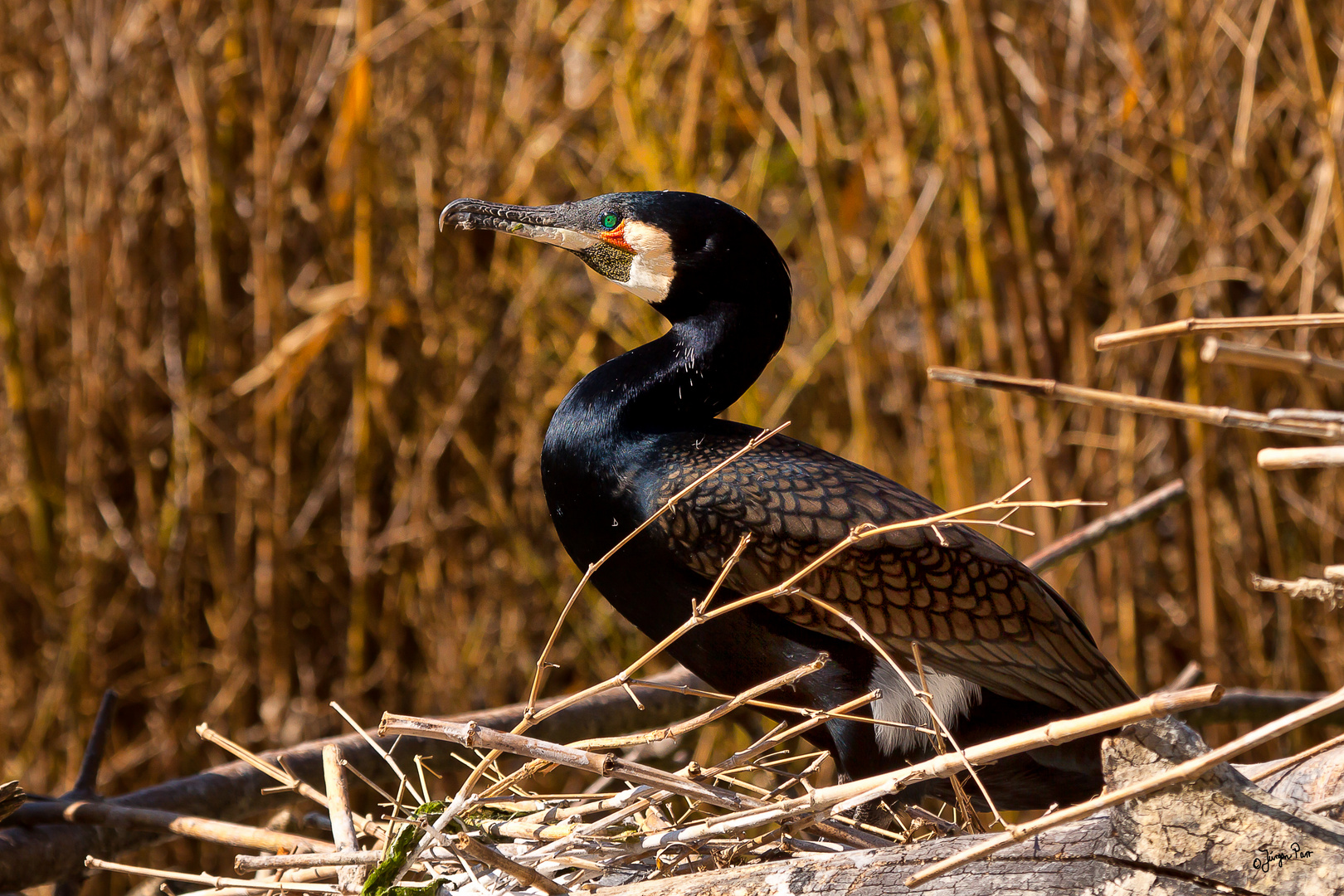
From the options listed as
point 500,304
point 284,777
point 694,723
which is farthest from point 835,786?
point 500,304

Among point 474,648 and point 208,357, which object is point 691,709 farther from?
point 208,357

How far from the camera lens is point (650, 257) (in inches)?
66.9

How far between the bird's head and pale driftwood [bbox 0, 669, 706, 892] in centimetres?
70

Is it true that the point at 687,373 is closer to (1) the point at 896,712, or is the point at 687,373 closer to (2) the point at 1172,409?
(1) the point at 896,712

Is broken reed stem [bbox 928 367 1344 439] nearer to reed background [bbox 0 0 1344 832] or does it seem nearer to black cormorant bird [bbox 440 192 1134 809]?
black cormorant bird [bbox 440 192 1134 809]

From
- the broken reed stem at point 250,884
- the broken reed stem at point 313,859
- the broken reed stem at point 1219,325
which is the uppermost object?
the broken reed stem at point 1219,325

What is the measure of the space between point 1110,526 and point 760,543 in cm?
99

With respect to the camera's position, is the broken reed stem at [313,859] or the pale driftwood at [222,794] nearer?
the broken reed stem at [313,859]

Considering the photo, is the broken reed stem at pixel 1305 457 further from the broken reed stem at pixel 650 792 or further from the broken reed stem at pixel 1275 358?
the broken reed stem at pixel 650 792

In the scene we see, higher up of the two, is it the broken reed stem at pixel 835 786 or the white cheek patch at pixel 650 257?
the white cheek patch at pixel 650 257

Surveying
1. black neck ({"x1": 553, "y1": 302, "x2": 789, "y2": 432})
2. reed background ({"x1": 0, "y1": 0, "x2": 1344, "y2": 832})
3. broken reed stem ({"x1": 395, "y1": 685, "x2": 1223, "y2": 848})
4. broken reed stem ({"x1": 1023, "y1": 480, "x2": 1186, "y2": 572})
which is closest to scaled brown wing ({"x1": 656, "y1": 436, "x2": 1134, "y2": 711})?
black neck ({"x1": 553, "y1": 302, "x2": 789, "y2": 432})

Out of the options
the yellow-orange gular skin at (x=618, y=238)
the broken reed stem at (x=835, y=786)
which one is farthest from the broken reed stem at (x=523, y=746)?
the yellow-orange gular skin at (x=618, y=238)

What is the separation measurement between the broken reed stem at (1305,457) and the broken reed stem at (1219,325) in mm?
108

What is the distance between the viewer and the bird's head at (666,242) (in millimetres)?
1680
